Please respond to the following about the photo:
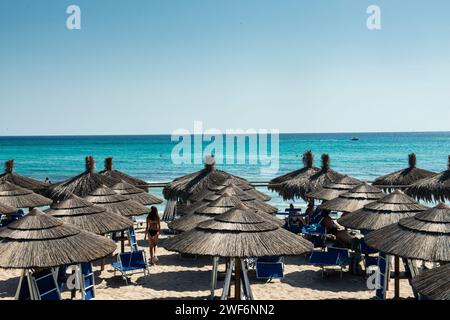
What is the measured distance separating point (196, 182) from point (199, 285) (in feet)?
23.0

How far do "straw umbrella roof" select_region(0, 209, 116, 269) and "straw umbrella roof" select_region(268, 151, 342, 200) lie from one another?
10894 millimetres

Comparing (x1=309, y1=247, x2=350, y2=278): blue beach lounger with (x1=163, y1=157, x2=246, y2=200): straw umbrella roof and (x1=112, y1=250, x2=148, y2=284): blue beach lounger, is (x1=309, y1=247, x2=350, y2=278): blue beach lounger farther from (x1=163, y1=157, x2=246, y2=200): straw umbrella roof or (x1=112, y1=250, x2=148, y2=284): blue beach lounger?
(x1=163, y1=157, x2=246, y2=200): straw umbrella roof

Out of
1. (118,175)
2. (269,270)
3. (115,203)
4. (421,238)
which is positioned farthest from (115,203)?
(421,238)

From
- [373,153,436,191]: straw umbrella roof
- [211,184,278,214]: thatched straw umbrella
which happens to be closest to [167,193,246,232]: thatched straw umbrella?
[211,184,278,214]: thatched straw umbrella

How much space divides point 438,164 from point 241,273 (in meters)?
62.6

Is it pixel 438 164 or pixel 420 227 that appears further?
pixel 438 164

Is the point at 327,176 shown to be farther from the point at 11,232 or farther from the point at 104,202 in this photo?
the point at 11,232

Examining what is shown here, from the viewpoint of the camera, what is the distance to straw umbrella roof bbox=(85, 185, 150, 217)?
1154cm

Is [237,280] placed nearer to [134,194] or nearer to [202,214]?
[202,214]

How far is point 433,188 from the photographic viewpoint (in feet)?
50.2

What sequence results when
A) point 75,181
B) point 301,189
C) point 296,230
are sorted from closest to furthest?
point 296,230 < point 75,181 < point 301,189
